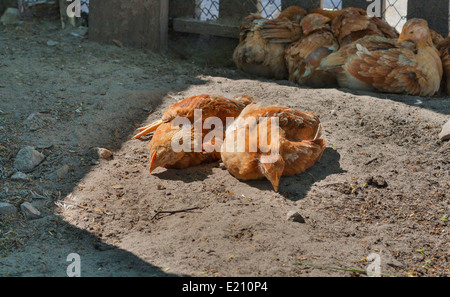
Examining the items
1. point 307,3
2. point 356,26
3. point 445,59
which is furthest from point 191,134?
point 307,3

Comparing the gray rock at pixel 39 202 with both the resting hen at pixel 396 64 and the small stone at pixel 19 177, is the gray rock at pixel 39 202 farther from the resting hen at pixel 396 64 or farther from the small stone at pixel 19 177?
the resting hen at pixel 396 64

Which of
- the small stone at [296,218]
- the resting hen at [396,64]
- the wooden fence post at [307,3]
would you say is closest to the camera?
the small stone at [296,218]

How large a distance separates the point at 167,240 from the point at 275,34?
3.50m

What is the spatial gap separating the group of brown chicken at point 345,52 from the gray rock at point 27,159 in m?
2.83

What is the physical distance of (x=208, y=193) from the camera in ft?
11.1

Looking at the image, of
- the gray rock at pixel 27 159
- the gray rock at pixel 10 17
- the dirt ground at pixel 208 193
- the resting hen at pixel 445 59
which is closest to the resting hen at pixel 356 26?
the resting hen at pixel 445 59

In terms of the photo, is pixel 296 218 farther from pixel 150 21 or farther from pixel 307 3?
pixel 150 21

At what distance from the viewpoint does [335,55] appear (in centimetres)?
523

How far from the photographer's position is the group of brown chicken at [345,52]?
494 cm

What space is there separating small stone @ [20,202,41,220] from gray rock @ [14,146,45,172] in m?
0.55

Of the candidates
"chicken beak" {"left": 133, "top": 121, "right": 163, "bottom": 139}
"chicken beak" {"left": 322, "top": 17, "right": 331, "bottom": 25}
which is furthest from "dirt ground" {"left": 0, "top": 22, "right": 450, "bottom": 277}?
"chicken beak" {"left": 322, "top": 17, "right": 331, "bottom": 25}

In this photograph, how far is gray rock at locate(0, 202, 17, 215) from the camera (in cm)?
308

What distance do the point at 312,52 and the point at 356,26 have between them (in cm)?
52

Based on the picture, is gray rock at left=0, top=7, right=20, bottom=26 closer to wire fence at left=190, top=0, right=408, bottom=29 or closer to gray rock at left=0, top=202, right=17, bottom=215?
wire fence at left=190, top=0, right=408, bottom=29
